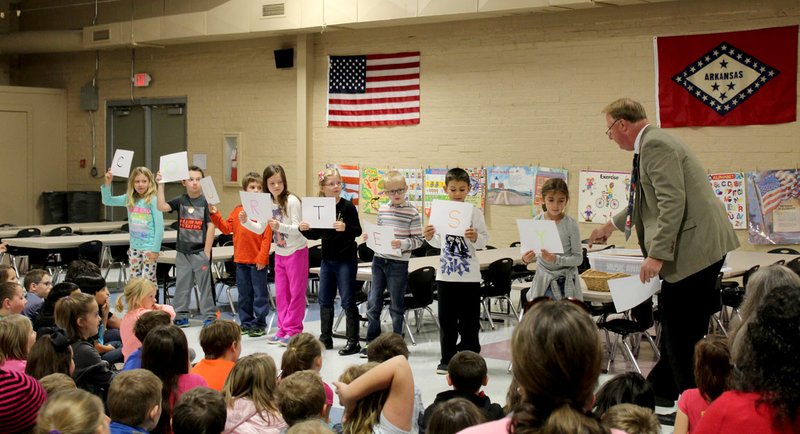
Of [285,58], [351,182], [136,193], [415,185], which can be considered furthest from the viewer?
[285,58]

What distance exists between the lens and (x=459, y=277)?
23.8 ft

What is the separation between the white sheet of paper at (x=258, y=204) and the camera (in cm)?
869

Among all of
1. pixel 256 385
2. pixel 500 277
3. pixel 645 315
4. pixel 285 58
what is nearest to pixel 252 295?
pixel 500 277

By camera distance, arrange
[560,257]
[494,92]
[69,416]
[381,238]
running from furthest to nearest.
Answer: [494,92] → [381,238] → [560,257] → [69,416]

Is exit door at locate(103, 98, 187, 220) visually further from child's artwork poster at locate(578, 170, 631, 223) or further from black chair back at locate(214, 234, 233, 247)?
child's artwork poster at locate(578, 170, 631, 223)

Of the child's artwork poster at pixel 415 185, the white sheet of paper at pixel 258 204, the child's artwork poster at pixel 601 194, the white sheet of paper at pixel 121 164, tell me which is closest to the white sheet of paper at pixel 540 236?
the white sheet of paper at pixel 258 204

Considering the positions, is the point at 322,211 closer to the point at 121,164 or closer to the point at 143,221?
the point at 143,221

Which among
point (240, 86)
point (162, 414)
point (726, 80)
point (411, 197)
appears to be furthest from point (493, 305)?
point (162, 414)

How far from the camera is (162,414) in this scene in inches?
166

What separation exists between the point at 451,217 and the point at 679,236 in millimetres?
2353

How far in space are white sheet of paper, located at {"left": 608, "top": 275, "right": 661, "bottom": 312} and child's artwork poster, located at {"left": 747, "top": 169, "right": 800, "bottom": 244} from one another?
6.00 meters

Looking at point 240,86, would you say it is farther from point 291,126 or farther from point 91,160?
point 91,160

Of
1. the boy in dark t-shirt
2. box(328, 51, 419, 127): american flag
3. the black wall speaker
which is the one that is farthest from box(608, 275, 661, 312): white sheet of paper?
the black wall speaker

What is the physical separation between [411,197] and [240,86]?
13.5 feet
